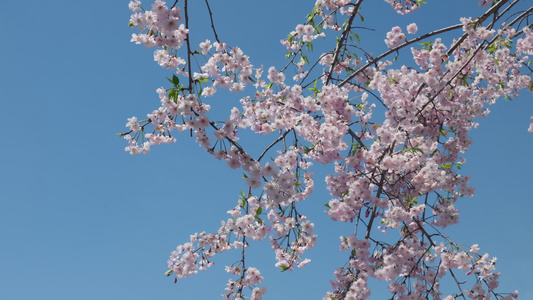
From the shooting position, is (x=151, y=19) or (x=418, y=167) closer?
(x=151, y=19)

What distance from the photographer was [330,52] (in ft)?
21.7

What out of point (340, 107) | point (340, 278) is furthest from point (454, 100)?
point (340, 278)

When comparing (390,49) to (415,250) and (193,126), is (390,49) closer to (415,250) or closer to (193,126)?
(415,250)

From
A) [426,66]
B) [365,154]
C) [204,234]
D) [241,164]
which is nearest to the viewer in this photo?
[241,164]

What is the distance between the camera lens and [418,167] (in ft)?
16.5

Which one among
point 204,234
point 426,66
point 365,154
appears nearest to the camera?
point 365,154

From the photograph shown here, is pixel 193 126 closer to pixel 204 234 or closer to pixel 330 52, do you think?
pixel 204 234

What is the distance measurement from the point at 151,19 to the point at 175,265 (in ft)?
10.4

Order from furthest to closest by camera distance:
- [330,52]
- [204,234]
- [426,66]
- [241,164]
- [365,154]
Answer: [330,52], [204,234], [426,66], [365,154], [241,164]

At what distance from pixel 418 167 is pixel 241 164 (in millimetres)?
2026

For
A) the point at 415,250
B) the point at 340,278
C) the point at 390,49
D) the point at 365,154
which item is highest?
the point at 390,49

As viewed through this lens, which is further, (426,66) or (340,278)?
(426,66)

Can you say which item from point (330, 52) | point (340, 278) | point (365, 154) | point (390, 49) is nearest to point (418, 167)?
point (365, 154)

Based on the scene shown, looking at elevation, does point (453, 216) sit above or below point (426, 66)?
below
